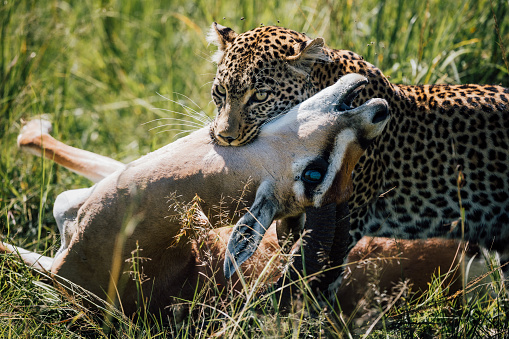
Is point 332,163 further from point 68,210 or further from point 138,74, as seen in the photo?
point 138,74

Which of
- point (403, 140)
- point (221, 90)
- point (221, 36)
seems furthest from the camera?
point (221, 36)

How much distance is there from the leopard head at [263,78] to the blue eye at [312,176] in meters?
0.60

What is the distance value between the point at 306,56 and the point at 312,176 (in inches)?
38.5

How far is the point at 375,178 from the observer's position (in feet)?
12.0

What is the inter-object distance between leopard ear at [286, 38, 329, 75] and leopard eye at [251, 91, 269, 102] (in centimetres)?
24

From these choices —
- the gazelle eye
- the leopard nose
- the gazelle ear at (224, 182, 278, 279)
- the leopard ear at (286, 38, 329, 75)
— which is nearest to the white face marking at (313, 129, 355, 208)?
the gazelle ear at (224, 182, 278, 279)

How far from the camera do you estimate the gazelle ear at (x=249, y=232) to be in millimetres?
2684

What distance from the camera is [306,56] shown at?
3559mm

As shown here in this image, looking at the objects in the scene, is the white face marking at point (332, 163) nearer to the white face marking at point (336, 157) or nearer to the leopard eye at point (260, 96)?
the white face marking at point (336, 157)

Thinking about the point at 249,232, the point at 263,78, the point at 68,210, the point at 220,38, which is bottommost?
the point at 68,210

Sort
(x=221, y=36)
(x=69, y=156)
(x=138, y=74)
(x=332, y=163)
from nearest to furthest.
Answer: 1. (x=332, y=163)
2. (x=221, y=36)
3. (x=69, y=156)
4. (x=138, y=74)

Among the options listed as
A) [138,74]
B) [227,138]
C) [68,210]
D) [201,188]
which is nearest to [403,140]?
[227,138]

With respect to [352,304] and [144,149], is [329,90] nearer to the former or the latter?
[352,304]

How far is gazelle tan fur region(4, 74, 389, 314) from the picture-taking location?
2871 millimetres
